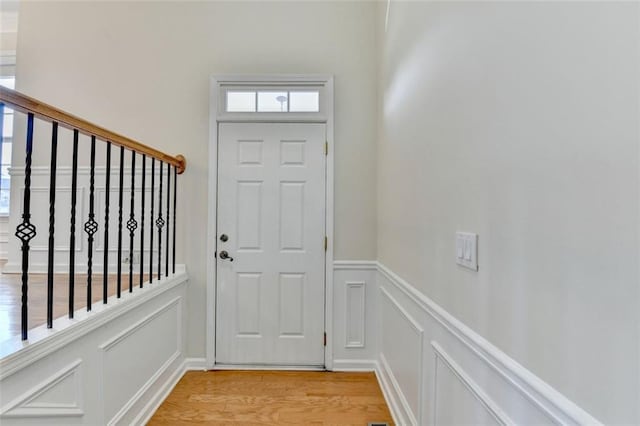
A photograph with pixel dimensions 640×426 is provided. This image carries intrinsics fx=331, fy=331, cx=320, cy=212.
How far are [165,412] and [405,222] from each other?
6.17ft

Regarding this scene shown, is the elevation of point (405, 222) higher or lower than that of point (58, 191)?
lower

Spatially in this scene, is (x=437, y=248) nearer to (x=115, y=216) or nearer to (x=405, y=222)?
(x=405, y=222)

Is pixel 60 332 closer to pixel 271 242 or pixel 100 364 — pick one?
pixel 100 364

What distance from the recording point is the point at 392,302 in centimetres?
215

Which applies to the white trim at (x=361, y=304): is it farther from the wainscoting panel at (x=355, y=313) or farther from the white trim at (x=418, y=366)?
the white trim at (x=418, y=366)

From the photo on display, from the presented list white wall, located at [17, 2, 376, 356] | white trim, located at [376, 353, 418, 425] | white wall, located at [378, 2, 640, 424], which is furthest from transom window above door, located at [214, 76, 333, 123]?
white trim, located at [376, 353, 418, 425]

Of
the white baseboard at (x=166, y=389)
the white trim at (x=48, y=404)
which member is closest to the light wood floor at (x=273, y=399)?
the white baseboard at (x=166, y=389)

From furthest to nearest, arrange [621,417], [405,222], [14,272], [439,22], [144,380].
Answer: [14,272] → [144,380] → [405,222] → [439,22] → [621,417]

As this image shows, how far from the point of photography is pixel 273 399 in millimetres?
2219

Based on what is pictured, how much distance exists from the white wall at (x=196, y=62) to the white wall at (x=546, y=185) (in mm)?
1303

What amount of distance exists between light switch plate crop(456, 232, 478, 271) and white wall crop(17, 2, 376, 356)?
152 centimetres

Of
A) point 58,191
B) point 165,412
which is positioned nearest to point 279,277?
point 165,412

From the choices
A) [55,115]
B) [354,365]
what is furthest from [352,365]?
[55,115]

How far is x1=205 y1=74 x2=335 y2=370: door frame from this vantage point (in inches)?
104
